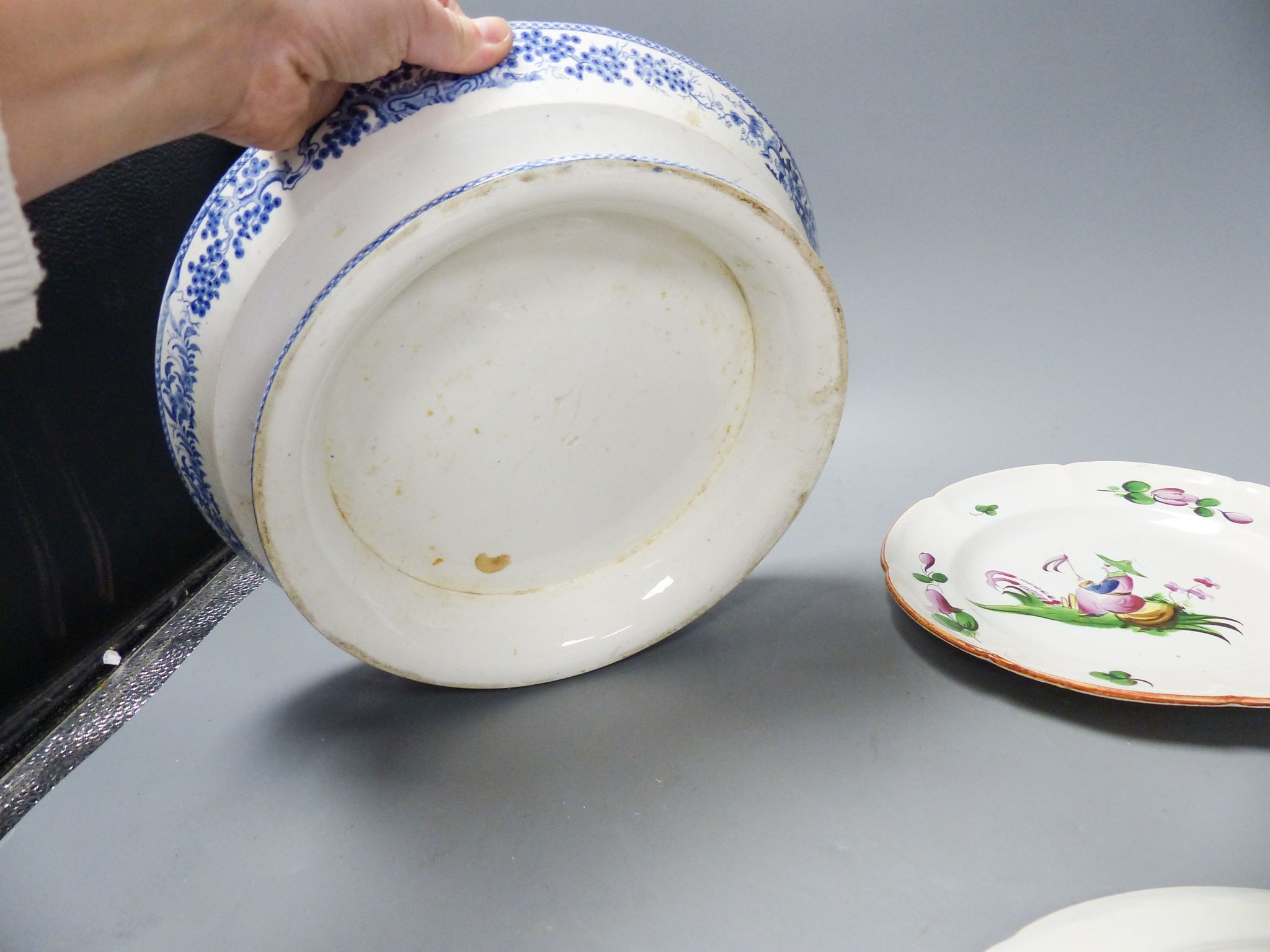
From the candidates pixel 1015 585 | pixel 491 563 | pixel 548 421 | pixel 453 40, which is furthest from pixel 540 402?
pixel 1015 585

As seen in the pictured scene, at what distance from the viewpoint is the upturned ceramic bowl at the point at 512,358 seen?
0.65 metres

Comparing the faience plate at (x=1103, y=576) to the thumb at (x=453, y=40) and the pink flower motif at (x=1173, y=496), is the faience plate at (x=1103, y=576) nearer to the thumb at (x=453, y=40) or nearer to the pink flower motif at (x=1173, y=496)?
the pink flower motif at (x=1173, y=496)

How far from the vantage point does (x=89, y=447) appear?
A: 104 cm

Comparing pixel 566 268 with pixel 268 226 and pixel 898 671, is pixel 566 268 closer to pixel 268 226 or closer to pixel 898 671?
pixel 268 226

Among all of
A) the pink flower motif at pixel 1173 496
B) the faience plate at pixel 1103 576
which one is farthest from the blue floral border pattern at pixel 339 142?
the pink flower motif at pixel 1173 496

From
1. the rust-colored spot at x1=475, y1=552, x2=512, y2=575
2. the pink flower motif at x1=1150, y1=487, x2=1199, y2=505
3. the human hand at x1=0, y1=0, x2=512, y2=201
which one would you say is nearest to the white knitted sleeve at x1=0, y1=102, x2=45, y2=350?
the human hand at x1=0, y1=0, x2=512, y2=201

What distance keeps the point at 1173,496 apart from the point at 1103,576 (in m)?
0.14

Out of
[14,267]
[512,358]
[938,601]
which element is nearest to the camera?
[14,267]

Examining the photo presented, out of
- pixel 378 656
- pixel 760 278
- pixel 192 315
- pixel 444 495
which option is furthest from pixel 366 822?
pixel 760 278

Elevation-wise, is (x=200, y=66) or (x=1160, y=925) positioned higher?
(x=200, y=66)

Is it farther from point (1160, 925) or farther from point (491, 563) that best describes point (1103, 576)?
point (491, 563)

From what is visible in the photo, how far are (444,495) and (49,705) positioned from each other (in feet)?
1.51

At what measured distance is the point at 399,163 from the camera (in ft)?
2.14

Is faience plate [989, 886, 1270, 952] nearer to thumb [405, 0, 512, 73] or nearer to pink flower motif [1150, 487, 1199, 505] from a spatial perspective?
pink flower motif [1150, 487, 1199, 505]
